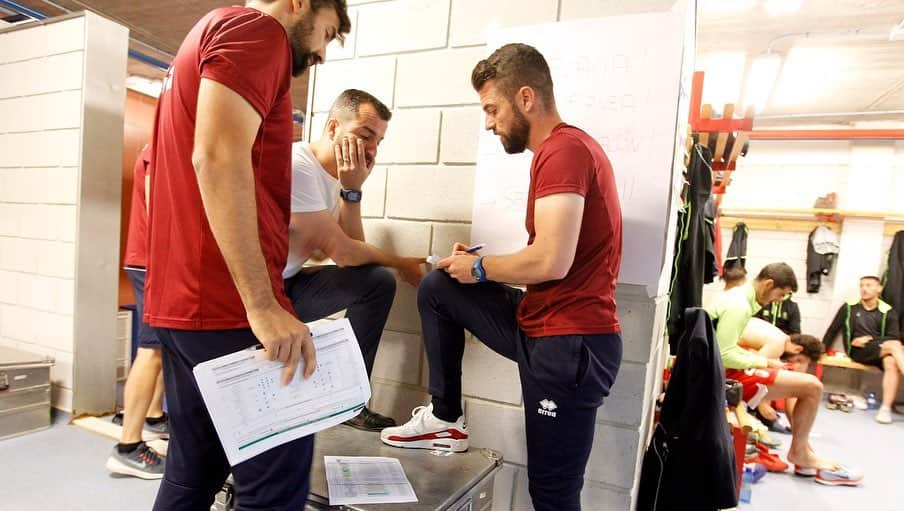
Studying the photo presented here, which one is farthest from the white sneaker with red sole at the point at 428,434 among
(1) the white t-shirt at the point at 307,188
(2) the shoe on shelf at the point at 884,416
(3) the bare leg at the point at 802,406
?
(2) the shoe on shelf at the point at 884,416

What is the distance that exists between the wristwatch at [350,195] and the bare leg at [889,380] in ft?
A: 18.5

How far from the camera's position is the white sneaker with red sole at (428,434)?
65.9 inches

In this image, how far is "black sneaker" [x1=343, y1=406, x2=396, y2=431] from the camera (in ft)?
6.05

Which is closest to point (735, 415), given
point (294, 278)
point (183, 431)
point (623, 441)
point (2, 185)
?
point (623, 441)

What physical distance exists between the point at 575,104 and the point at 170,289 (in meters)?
1.37

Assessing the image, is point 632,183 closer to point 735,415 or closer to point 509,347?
point 509,347

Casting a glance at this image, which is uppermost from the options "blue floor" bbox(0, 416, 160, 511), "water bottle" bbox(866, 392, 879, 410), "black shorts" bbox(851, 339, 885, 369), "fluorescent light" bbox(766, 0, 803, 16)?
"fluorescent light" bbox(766, 0, 803, 16)

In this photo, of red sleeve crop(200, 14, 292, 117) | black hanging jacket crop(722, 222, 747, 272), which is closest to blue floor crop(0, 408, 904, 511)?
red sleeve crop(200, 14, 292, 117)

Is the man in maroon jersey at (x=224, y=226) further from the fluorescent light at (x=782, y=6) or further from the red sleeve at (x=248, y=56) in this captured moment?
the fluorescent light at (x=782, y=6)

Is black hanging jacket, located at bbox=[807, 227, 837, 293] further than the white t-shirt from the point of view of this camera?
Yes

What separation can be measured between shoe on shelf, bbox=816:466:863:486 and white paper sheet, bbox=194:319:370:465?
11.0 feet

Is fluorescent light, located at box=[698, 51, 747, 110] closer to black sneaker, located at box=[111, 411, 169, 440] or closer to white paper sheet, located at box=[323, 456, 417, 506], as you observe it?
white paper sheet, located at box=[323, 456, 417, 506]

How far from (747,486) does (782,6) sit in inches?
121

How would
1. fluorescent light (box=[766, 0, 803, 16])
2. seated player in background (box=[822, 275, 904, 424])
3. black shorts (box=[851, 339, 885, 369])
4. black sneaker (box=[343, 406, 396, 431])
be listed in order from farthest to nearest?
black shorts (box=[851, 339, 885, 369]) < seated player in background (box=[822, 275, 904, 424]) < fluorescent light (box=[766, 0, 803, 16]) < black sneaker (box=[343, 406, 396, 431])
